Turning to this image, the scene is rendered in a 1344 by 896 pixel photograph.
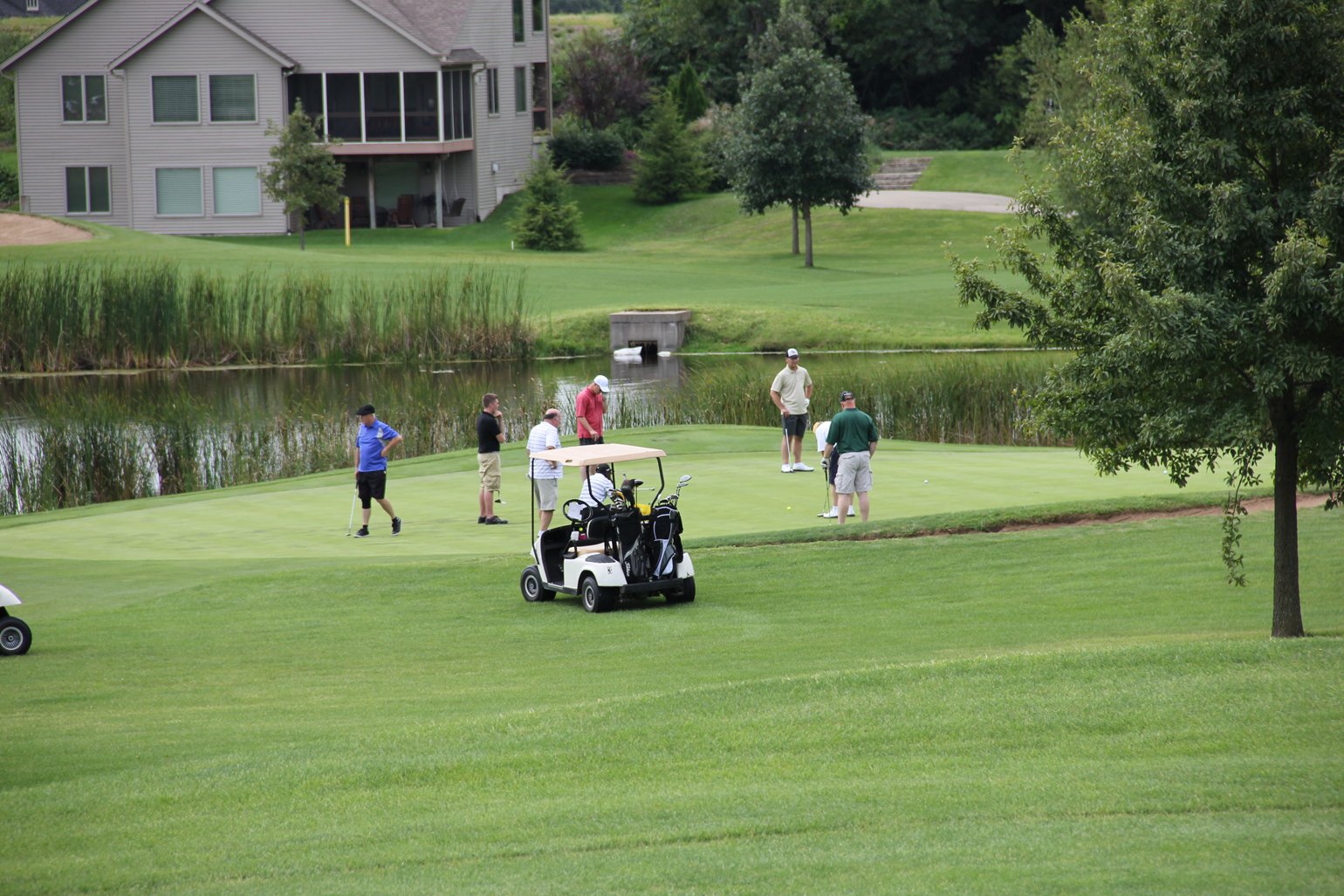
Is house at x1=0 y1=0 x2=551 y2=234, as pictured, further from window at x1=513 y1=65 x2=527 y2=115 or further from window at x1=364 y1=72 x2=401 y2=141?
window at x1=513 y1=65 x2=527 y2=115

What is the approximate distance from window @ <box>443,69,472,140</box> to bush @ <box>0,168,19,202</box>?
60.8 feet

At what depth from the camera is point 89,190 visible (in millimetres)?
61219

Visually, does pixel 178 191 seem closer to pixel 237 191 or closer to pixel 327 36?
pixel 237 191

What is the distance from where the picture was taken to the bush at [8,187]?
209 ft

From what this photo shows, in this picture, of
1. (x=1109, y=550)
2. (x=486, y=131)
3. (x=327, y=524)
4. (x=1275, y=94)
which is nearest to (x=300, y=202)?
(x=486, y=131)

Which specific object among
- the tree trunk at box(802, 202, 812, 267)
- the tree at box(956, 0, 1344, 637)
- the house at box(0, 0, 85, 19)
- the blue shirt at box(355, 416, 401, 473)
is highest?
the house at box(0, 0, 85, 19)

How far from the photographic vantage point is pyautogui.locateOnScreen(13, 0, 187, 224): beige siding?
198 feet

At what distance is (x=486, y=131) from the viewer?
211 feet

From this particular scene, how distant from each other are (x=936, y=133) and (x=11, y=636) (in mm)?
69754

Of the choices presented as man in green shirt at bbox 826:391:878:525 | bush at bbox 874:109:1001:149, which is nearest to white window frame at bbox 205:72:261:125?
bush at bbox 874:109:1001:149

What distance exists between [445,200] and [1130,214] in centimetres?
5565

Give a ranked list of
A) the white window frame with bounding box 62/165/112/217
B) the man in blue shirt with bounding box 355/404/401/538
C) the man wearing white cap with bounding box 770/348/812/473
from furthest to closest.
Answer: the white window frame with bounding box 62/165/112/217 < the man wearing white cap with bounding box 770/348/812/473 < the man in blue shirt with bounding box 355/404/401/538

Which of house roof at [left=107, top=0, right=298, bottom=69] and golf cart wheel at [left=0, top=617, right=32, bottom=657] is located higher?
house roof at [left=107, top=0, right=298, bottom=69]

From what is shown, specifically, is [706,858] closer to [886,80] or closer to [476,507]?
[476,507]
